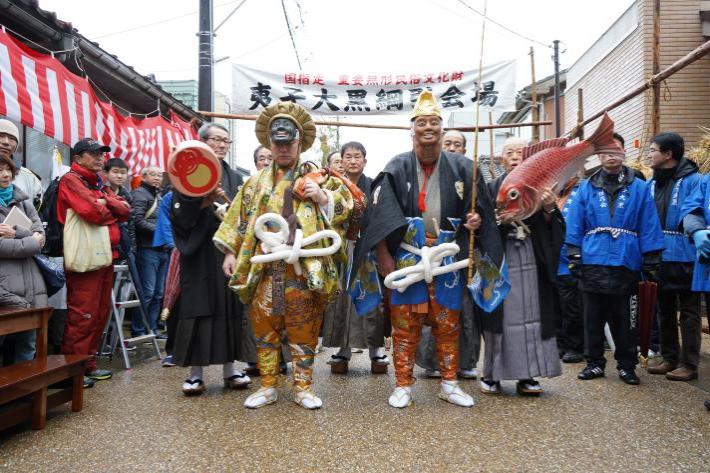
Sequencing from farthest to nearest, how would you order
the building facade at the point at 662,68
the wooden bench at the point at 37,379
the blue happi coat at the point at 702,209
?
the building facade at the point at 662,68
the blue happi coat at the point at 702,209
the wooden bench at the point at 37,379

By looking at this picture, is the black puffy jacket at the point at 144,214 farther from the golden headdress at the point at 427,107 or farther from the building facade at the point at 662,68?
the building facade at the point at 662,68

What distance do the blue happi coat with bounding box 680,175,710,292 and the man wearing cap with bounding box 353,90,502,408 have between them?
1488mm

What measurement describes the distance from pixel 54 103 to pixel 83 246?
182cm

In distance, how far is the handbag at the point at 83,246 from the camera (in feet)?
14.4

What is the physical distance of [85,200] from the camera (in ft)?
14.4

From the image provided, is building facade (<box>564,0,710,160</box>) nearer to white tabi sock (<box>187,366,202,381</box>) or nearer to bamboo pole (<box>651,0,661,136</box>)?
bamboo pole (<box>651,0,661,136</box>)

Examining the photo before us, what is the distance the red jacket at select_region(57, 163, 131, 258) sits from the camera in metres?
4.38

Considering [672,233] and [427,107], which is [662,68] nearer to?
[672,233]

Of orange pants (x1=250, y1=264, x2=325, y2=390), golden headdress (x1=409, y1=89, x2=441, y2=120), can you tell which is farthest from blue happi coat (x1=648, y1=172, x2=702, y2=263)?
orange pants (x1=250, y1=264, x2=325, y2=390)

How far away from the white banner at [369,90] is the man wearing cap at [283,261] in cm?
381

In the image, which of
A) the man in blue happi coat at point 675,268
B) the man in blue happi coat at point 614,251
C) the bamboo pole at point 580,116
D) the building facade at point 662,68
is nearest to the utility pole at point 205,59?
the bamboo pole at point 580,116

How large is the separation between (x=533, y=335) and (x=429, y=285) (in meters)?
0.93

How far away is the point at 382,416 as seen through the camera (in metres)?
3.49

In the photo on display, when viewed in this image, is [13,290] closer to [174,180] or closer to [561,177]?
[174,180]
